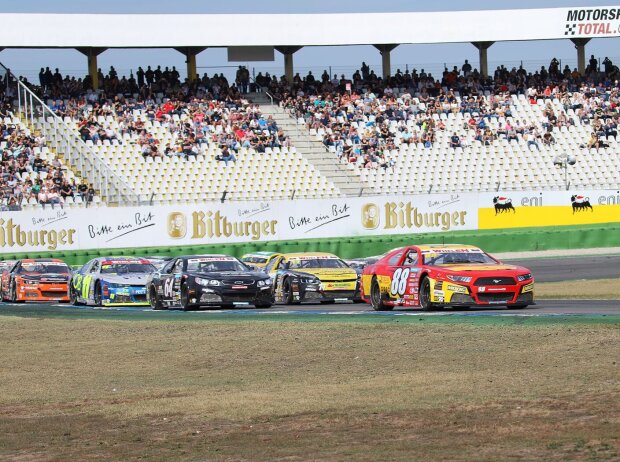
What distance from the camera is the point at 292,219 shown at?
136ft

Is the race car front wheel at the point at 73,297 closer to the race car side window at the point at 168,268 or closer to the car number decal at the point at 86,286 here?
the car number decal at the point at 86,286

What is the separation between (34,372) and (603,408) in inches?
291

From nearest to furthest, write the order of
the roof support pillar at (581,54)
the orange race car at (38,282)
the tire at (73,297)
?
the tire at (73,297) < the orange race car at (38,282) < the roof support pillar at (581,54)

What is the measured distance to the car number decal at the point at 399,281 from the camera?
2148 cm

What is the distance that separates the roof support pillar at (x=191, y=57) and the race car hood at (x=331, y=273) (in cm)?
2239


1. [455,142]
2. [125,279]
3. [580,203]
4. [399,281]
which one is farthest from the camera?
[455,142]

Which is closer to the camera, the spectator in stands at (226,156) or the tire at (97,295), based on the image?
the tire at (97,295)

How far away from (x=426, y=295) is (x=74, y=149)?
22.7 metres

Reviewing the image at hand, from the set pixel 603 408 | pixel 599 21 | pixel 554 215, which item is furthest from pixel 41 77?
pixel 603 408

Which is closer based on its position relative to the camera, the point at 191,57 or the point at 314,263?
the point at 314,263

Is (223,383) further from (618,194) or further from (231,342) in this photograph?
(618,194)

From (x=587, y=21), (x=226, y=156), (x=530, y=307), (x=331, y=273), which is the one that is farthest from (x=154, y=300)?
(x=587, y=21)

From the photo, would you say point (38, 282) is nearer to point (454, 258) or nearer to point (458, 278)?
point (454, 258)

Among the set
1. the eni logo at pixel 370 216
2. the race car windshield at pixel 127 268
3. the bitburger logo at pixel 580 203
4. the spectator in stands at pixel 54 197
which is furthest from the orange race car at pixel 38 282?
the bitburger logo at pixel 580 203
